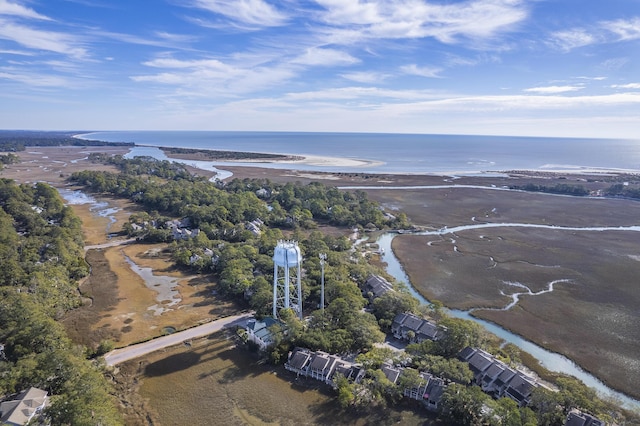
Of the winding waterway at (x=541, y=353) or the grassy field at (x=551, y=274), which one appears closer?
the winding waterway at (x=541, y=353)

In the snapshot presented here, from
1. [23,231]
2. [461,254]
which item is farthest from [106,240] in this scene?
[461,254]

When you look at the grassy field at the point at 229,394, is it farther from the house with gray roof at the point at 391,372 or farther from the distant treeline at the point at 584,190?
the distant treeline at the point at 584,190

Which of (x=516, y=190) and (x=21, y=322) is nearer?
(x=21, y=322)

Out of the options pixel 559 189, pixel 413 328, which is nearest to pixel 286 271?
pixel 413 328

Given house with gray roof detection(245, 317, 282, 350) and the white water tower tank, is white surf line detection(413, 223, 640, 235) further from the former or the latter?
house with gray roof detection(245, 317, 282, 350)

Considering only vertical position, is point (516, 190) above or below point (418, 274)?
above

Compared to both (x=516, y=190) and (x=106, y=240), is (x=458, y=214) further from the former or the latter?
(x=106, y=240)

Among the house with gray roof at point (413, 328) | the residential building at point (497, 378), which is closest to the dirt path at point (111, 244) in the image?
the house with gray roof at point (413, 328)

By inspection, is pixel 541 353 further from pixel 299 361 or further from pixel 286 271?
pixel 286 271
